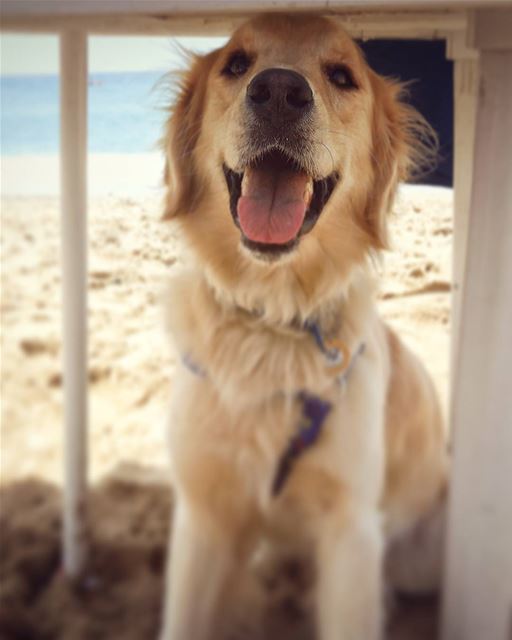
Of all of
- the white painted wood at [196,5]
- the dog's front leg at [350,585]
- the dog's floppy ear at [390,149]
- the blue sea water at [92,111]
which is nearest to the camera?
the white painted wood at [196,5]

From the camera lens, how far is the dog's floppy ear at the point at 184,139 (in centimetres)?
126

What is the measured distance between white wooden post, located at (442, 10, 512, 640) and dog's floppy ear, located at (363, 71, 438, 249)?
0.34ft

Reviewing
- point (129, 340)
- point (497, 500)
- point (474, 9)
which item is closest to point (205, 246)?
point (129, 340)

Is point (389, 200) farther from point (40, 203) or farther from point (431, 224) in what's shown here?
point (40, 203)

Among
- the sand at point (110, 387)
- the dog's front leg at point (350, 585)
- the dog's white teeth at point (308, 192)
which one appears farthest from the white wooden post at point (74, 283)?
the dog's front leg at point (350, 585)

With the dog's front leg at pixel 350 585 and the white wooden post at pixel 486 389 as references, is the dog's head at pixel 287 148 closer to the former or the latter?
the white wooden post at pixel 486 389

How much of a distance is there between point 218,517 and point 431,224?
767 millimetres

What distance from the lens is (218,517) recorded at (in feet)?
4.75

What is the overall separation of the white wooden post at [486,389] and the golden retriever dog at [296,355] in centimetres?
8

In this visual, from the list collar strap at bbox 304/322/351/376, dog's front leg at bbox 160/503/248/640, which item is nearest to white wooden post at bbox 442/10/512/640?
collar strap at bbox 304/322/351/376

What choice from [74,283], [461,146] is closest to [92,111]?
[74,283]

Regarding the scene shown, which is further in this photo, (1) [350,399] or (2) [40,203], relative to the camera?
(1) [350,399]

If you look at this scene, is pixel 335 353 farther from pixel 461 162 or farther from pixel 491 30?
pixel 491 30

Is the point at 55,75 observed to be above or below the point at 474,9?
below
